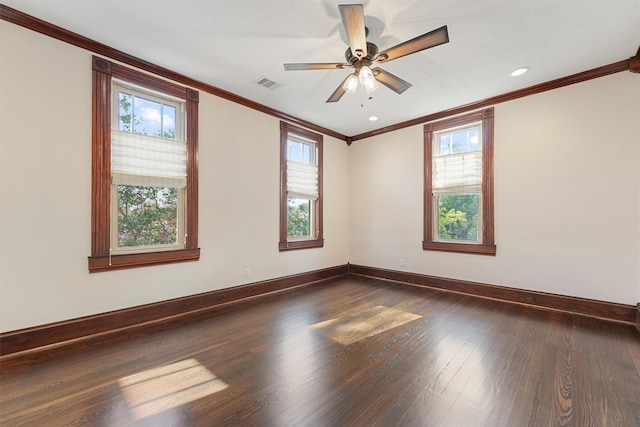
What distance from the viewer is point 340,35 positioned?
2543mm

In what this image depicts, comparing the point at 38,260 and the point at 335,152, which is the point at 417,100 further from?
the point at 38,260

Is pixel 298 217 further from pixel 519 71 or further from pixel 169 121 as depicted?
pixel 519 71

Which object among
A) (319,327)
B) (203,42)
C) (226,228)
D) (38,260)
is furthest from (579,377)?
(38,260)

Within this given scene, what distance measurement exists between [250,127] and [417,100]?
2423 mm

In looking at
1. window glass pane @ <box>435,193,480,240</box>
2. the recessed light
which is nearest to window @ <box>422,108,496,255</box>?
window glass pane @ <box>435,193,480,240</box>

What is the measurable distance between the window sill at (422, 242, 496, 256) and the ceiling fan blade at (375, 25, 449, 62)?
3023 mm

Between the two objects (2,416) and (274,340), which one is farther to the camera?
(274,340)

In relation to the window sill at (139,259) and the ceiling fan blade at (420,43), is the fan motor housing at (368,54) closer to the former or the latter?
the ceiling fan blade at (420,43)

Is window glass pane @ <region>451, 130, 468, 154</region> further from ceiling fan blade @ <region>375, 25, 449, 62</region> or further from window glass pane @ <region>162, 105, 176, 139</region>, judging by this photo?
window glass pane @ <region>162, 105, 176, 139</region>

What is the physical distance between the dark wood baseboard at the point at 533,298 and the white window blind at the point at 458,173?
143 centimetres

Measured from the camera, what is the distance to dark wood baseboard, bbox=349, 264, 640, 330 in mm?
3047

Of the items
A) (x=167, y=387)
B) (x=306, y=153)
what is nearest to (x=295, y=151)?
(x=306, y=153)

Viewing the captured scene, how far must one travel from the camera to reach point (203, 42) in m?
2.66

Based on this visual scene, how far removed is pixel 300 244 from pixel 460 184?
2716mm
